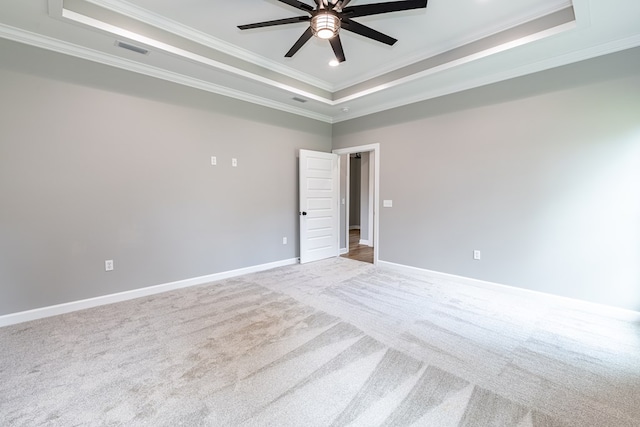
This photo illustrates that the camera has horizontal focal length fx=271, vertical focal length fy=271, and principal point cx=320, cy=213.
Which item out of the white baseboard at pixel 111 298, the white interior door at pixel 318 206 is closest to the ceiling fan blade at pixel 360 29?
the white interior door at pixel 318 206

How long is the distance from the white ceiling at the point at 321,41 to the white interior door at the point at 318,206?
4.81ft

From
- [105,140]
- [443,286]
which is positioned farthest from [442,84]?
[105,140]

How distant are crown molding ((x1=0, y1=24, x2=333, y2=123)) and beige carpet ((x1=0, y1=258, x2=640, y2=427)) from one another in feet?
9.26

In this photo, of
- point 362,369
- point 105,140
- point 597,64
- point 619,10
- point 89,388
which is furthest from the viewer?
point 105,140

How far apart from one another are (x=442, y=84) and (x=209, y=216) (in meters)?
3.86

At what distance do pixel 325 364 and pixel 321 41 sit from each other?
3.43 meters

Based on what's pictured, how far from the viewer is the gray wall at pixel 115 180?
2.74m

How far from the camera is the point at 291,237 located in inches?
201

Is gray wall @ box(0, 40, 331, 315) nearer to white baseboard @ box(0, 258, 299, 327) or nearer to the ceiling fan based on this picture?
white baseboard @ box(0, 258, 299, 327)

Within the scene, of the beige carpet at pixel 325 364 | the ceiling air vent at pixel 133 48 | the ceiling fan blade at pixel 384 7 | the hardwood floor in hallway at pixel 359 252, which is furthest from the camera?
the hardwood floor in hallway at pixel 359 252

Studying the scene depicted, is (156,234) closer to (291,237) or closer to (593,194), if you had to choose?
(291,237)

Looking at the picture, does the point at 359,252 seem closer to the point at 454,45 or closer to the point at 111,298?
the point at 454,45

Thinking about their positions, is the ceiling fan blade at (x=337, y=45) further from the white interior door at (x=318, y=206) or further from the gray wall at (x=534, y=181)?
the white interior door at (x=318, y=206)

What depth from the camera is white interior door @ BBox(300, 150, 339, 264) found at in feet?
16.6
